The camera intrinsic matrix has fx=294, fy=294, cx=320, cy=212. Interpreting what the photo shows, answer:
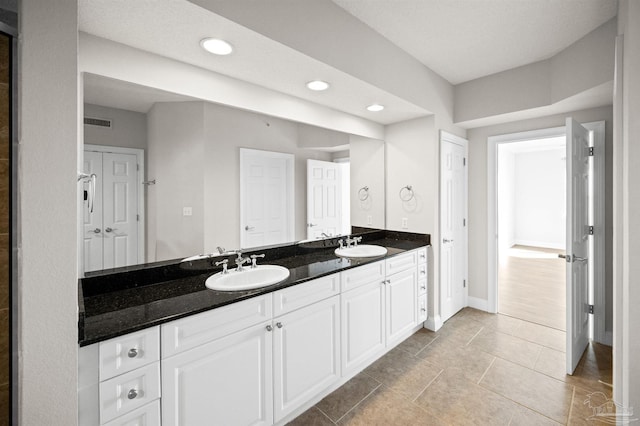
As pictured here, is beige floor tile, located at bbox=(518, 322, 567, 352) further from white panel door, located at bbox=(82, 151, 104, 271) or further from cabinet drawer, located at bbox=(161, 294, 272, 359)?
white panel door, located at bbox=(82, 151, 104, 271)

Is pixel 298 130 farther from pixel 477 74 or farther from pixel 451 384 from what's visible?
pixel 451 384

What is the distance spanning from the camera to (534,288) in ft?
14.2

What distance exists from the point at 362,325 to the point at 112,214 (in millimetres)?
1938

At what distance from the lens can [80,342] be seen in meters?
1.05

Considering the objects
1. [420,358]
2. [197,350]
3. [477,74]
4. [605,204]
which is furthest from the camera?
[477,74]

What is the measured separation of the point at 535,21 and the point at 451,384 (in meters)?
2.72

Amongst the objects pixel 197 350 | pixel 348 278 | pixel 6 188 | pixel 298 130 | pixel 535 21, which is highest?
pixel 535 21

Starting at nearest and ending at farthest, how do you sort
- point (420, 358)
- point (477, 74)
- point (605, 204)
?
point (420, 358) < point (605, 204) < point (477, 74)

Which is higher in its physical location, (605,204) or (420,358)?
(605,204)

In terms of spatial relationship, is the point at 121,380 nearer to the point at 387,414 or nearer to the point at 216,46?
the point at 387,414

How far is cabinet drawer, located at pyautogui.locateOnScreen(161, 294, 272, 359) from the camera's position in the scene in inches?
49.6

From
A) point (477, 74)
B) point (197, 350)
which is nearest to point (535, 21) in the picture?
point (477, 74)

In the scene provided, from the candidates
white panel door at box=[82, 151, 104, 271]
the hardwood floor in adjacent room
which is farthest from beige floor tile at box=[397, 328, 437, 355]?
white panel door at box=[82, 151, 104, 271]

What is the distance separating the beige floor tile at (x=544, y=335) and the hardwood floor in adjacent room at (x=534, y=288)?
118 mm
